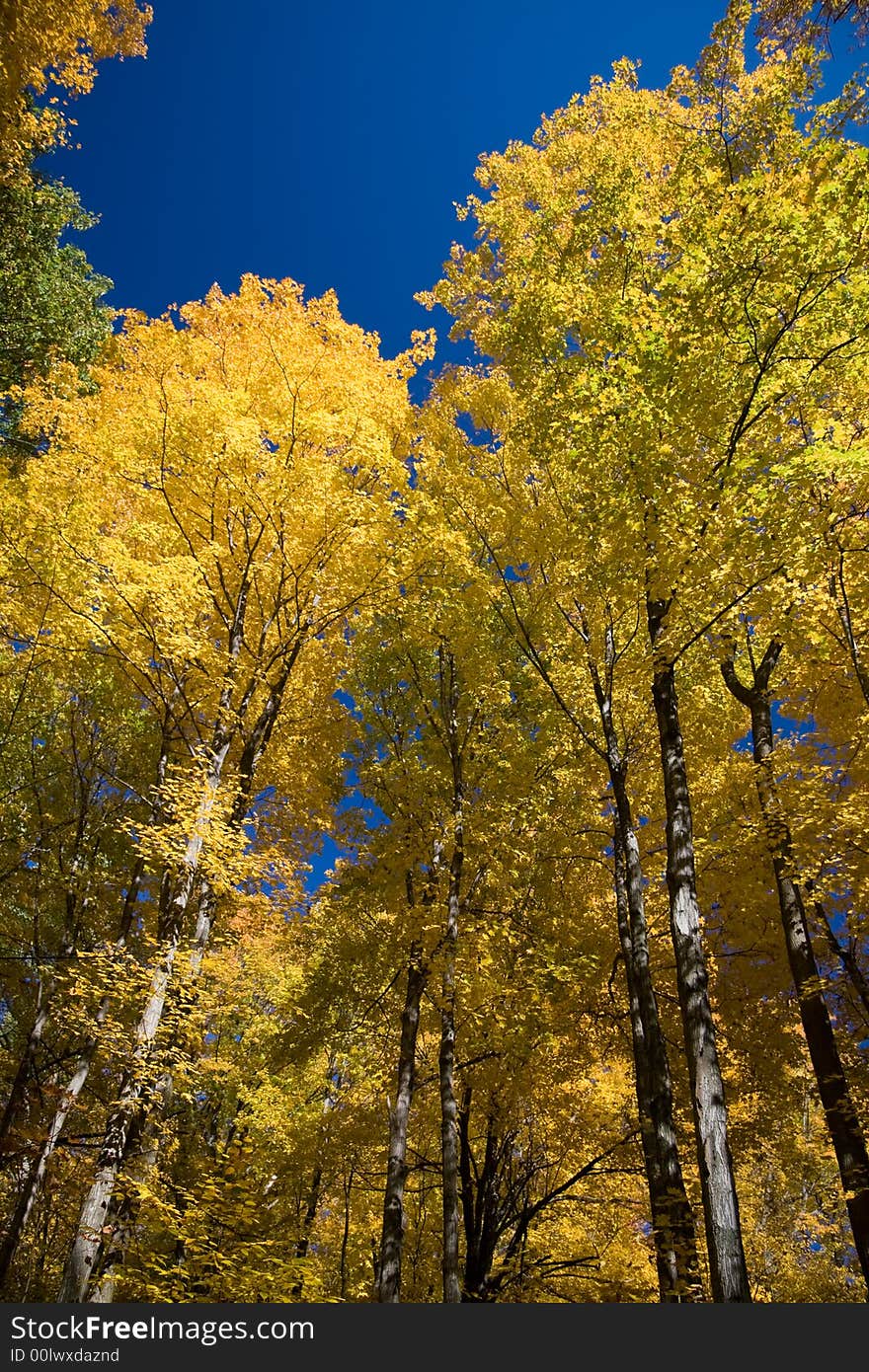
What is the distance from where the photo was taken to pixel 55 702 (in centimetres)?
1038

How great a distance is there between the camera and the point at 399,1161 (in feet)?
26.0

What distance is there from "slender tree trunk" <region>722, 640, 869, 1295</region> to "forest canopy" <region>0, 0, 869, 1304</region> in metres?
0.06

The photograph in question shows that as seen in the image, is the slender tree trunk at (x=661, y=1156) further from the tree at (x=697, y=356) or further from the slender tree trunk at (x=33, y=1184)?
the slender tree trunk at (x=33, y=1184)

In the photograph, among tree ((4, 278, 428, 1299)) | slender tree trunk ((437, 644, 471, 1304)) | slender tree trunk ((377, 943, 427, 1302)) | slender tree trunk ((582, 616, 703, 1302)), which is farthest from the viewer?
slender tree trunk ((377, 943, 427, 1302))

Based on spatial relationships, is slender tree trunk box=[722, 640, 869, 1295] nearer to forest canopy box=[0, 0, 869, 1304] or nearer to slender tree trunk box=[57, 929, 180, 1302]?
forest canopy box=[0, 0, 869, 1304]

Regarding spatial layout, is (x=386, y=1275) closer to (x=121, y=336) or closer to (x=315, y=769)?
(x=315, y=769)

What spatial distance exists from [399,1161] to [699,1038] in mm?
4726

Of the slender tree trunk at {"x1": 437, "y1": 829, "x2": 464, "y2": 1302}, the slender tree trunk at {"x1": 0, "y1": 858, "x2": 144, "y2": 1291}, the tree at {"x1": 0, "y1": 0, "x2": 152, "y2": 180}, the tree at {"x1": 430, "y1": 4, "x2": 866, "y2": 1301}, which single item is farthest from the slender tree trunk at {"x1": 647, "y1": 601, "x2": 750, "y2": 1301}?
the tree at {"x1": 0, "y1": 0, "x2": 152, "y2": 180}

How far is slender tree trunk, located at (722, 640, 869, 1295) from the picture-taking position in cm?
630

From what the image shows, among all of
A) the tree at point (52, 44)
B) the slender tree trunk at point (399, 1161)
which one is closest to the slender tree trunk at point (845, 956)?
the slender tree trunk at point (399, 1161)

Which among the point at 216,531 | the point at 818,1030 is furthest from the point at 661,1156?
the point at 216,531

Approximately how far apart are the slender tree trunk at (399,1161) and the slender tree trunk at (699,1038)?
12.3 ft

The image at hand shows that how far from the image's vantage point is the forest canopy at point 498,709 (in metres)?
5.62

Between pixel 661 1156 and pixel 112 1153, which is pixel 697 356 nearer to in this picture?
pixel 661 1156
